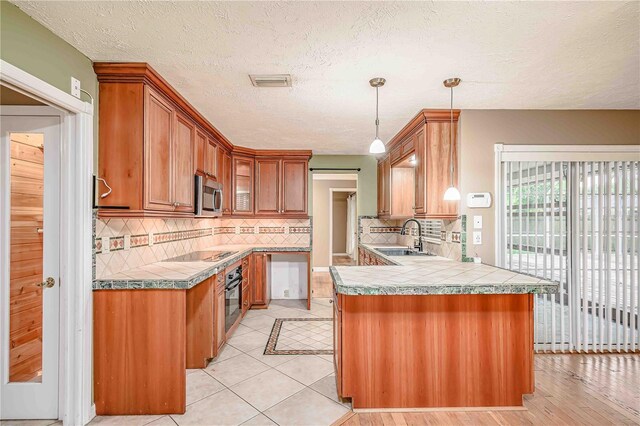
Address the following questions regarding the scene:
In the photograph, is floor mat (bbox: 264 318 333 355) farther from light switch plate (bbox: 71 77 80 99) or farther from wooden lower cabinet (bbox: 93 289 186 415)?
light switch plate (bbox: 71 77 80 99)

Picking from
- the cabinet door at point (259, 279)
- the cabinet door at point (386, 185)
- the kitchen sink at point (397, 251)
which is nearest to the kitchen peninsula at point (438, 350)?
the kitchen sink at point (397, 251)

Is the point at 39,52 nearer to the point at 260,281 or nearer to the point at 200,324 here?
the point at 200,324

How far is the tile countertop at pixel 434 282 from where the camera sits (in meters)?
1.95

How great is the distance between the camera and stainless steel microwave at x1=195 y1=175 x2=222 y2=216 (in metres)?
3.08

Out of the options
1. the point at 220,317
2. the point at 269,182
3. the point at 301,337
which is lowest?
the point at 301,337

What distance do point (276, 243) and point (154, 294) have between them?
2922mm

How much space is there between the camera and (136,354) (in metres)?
2.07

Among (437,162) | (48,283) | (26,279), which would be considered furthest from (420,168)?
(26,279)

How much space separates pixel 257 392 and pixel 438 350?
4.43ft

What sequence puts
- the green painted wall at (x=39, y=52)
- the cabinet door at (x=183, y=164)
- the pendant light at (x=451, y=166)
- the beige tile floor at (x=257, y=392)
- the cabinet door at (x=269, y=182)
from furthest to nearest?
the cabinet door at (x=269, y=182) → the cabinet door at (x=183, y=164) → the pendant light at (x=451, y=166) → the beige tile floor at (x=257, y=392) → the green painted wall at (x=39, y=52)

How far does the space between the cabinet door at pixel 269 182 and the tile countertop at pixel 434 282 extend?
95.5 inches

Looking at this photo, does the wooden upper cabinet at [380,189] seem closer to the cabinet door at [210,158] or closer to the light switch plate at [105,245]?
the cabinet door at [210,158]

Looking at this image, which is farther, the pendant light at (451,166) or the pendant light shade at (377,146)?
the pendant light shade at (377,146)

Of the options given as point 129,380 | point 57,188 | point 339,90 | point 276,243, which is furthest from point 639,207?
point 57,188
